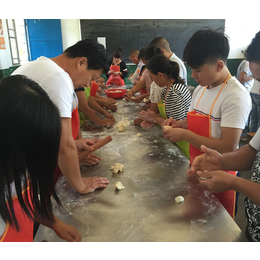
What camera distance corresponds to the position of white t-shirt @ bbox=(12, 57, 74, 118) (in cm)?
115

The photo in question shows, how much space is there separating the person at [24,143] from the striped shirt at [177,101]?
1696 millimetres

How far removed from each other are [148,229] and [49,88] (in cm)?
84

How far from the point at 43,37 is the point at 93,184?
739 centimetres

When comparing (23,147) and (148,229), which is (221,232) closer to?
(148,229)

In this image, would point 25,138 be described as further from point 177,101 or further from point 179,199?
point 177,101

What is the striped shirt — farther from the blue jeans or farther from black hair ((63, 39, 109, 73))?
the blue jeans

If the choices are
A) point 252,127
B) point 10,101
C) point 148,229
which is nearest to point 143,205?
point 148,229

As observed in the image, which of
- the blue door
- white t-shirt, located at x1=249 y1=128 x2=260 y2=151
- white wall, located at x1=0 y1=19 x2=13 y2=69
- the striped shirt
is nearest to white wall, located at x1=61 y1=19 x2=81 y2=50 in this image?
the blue door

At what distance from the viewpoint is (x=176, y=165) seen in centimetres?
161

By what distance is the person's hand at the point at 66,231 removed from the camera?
961mm

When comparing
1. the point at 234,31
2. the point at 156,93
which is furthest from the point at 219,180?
the point at 234,31

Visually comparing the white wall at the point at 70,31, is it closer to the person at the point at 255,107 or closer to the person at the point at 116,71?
the person at the point at 116,71

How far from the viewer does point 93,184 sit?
1328 mm

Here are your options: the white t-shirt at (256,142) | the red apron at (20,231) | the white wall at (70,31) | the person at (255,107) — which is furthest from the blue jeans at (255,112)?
the white wall at (70,31)
